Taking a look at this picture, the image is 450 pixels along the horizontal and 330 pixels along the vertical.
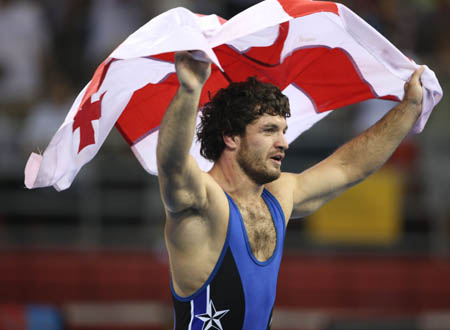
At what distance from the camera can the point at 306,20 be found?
13.4 ft

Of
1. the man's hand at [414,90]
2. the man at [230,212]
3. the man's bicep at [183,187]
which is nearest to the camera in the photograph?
the man's bicep at [183,187]

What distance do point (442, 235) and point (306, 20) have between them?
4.28 metres

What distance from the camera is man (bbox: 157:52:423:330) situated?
3.49 meters

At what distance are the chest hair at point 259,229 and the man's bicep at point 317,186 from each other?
1.14 ft

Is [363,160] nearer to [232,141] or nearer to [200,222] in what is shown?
[232,141]

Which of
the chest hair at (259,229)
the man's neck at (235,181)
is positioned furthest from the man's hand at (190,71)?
the chest hair at (259,229)

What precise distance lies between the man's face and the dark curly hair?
0.12 feet

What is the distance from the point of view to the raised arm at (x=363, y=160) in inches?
163

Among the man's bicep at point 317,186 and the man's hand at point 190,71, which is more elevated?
the man's hand at point 190,71

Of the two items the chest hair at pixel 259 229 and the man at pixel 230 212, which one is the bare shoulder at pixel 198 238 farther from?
the chest hair at pixel 259 229

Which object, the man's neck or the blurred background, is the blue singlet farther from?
the blurred background

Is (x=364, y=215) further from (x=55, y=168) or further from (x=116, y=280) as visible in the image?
(x=55, y=168)

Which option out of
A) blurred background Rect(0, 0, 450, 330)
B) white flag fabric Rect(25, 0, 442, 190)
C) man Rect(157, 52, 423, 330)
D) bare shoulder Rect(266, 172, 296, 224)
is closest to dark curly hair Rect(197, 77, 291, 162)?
man Rect(157, 52, 423, 330)

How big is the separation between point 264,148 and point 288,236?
4.39 meters
